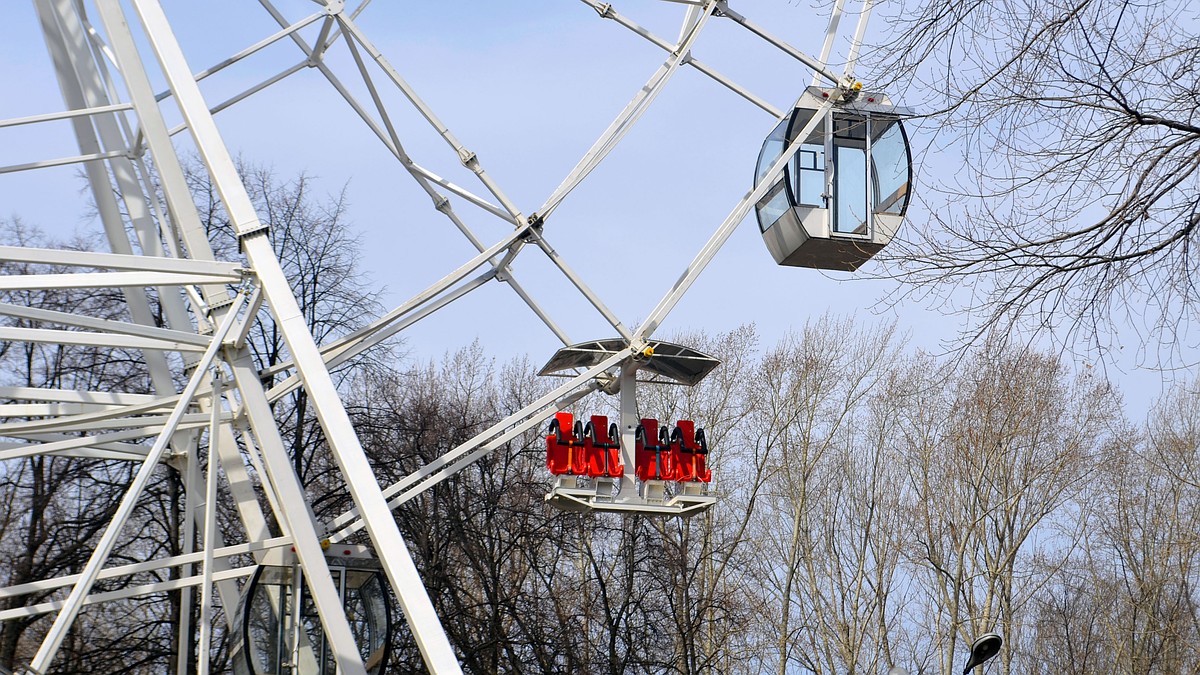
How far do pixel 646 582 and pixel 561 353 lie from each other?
1645cm

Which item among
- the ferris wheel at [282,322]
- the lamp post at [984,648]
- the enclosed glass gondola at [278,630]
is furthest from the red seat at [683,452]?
the lamp post at [984,648]

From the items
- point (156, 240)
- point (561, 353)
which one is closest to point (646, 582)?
point (561, 353)

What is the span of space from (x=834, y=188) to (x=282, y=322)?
9.25 metres

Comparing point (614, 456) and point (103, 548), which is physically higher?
Answer: point (614, 456)

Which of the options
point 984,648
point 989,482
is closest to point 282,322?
point 984,648

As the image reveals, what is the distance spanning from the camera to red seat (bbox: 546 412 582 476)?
18.9m

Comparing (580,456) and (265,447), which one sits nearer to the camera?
(265,447)

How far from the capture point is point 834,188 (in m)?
18.7

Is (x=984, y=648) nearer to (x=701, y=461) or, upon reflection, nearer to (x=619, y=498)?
(x=619, y=498)

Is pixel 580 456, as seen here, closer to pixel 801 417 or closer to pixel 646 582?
pixel 646 582

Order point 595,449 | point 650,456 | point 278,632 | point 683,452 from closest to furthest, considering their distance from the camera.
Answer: point 278,632 < point 595,449 < point 650,456 < point 683,452

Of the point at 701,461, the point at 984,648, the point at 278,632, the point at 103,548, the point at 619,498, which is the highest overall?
the point at 701,461

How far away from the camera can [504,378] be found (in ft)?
136

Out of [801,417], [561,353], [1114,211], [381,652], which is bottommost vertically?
[381,652]
